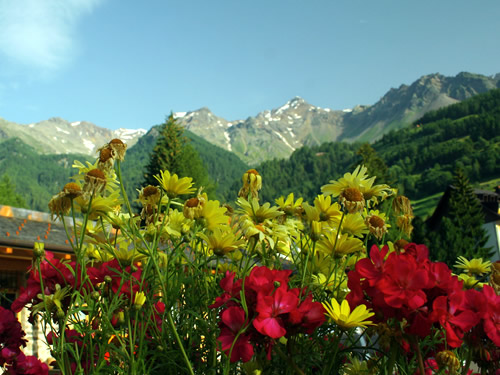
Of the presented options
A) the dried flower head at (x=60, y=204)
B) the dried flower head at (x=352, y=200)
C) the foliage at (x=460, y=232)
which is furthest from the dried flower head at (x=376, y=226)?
the foliage at (x=460, y=232)

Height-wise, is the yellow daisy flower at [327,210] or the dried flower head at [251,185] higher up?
the dried flower head at [251,185]

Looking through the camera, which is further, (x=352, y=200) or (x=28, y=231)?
(x=28, y=231)

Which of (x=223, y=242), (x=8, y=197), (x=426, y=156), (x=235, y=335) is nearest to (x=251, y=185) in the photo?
(x=223, y=242)

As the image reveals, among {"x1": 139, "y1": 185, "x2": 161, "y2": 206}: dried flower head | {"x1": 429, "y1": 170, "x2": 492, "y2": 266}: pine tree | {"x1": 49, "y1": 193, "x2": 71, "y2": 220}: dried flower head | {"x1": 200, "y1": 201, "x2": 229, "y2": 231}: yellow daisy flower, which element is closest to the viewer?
{"x1": 49, "y1": 193, "x2": 71, "y2": 220}: dried flower head

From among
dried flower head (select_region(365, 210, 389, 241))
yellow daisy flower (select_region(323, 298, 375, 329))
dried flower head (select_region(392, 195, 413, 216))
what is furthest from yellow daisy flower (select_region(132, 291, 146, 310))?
dried flower head (select_region(392, 195, 413, 216))

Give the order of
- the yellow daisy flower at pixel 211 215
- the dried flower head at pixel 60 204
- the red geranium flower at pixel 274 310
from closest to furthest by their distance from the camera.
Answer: the red geranium flower at pixel 274 310
the dried flower head at pixel 60 204
the yellow daisy flower at pixel 211 215

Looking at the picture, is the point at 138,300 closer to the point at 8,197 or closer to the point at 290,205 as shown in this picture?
the point at 290,205

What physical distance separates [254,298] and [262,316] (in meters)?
0.10

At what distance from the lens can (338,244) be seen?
1.46 m

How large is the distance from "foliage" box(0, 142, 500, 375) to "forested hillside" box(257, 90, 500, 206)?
87565mm

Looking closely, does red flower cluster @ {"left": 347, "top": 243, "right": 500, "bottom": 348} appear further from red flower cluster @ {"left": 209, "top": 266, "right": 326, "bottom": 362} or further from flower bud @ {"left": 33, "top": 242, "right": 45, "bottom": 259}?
flower bud @ {"left": 33, "top": 242, "right": 45, "bottom": 259}

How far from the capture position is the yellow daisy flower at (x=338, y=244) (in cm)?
144

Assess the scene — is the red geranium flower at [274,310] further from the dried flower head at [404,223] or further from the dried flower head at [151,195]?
the dried flower head at [404,223]

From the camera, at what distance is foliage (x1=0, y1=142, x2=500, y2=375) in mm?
1098
